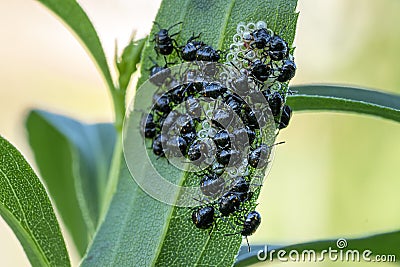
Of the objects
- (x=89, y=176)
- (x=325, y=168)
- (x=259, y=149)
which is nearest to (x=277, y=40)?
(x=259, y=149)

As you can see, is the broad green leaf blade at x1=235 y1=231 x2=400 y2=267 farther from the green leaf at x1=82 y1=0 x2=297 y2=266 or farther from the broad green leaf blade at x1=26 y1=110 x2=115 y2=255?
the broad green leaf blade at x1=26 y1=110 x2=115 y2=255

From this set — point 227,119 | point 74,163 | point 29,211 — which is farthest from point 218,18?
point 74,163

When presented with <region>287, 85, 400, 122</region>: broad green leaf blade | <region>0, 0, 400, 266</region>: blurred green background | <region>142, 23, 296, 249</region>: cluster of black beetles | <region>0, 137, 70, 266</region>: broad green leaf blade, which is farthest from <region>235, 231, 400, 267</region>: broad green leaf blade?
<region>0, 0, 400, 266</region>: blurred green background

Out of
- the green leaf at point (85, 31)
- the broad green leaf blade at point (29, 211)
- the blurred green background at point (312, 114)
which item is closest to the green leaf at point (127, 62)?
the green leaf at point (85, 31)

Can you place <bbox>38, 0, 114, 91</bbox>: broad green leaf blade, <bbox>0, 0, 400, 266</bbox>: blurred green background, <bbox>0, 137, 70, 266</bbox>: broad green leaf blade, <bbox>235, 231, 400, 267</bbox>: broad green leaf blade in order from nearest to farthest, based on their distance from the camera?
<bbox>0, 137, 70, 266</bbox>: broad green leaf blade → <bbox>235, 231, 400, 267</bbox>: broad green leaf blade → <bbox>38, 0, 114, 91</bbox>: broad green leaf blade → <bbox>0, 0, 400, 266</bbox>: blurred green background

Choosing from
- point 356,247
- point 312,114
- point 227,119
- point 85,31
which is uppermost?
point 85,31

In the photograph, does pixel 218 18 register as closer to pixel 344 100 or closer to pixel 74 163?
pixel 344 100

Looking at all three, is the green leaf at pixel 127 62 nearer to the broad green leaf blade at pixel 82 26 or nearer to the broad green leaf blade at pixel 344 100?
the broad green leaf blade at pixel 82 26
